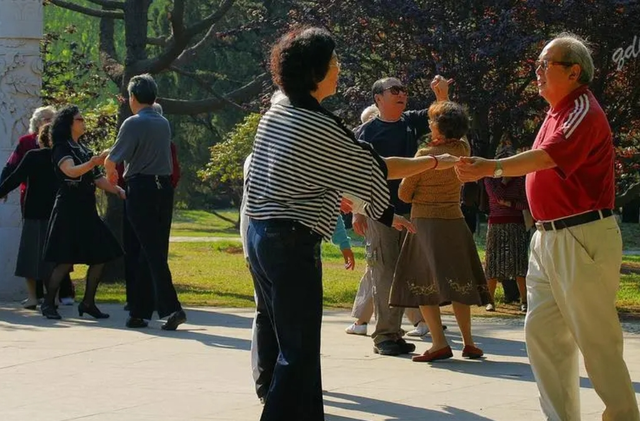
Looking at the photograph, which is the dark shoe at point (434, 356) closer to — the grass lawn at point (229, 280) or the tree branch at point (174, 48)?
the grass lawn at point (229, 280)

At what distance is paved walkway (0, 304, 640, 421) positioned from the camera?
7371mm

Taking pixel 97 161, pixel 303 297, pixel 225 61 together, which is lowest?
pixel 303 297

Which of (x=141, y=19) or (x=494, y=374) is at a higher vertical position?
Result: (x=141, y=19)

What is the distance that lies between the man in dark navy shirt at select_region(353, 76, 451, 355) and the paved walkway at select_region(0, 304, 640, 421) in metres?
0.21

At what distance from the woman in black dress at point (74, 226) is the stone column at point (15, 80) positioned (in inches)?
81.5

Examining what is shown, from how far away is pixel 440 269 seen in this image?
913cm

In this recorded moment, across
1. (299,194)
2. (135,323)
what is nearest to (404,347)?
(135,323)

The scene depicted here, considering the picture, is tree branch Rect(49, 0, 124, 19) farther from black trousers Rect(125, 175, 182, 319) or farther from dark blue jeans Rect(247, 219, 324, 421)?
dark blue jeans Rect(247, 219, 324, 421)

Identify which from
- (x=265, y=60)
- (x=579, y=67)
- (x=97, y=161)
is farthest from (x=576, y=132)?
(x=265, y=60)

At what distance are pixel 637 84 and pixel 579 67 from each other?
775cm

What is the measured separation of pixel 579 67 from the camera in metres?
6.47

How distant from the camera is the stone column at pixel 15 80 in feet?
45.7

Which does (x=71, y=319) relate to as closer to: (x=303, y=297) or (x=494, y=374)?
(x=494, y=374)

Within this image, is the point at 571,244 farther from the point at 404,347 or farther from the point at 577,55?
the point at 404,347
